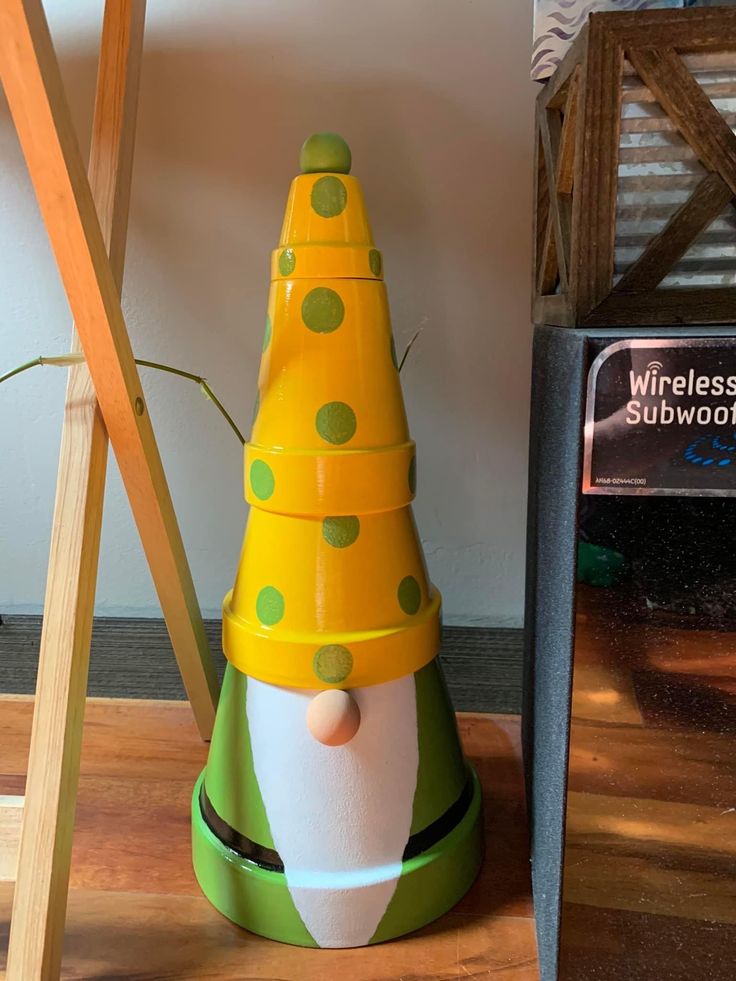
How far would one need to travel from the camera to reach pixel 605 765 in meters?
0.47

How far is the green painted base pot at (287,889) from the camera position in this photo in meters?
0.60

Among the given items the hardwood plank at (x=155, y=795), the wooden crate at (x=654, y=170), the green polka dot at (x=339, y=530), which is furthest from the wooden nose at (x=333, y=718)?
the wooden crate at (x=654, y=170)

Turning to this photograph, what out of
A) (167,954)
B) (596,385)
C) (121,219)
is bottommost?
(167,954)

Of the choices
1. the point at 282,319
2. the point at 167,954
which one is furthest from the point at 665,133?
the point at 167,954

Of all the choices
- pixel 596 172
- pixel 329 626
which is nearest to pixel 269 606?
pixel 329 626

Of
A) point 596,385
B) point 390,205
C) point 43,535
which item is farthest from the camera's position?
point 43,535

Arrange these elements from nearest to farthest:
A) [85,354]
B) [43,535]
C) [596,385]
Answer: [596,385]
[85,354]
[43,535]

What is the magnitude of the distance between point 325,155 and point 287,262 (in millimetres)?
89

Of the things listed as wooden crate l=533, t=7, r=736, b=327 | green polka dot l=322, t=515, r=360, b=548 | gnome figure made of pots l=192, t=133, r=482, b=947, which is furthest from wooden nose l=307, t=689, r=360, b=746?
wooden crate l=533, t=7, r=736, b=327

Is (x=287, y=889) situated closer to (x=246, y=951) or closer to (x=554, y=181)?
(x=246, y=951)

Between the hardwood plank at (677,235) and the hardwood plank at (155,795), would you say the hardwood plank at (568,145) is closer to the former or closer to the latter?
the hardwood plank at (677,235)

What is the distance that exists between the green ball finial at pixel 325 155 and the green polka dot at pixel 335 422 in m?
0.19

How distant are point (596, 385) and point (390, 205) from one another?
0.48 meters

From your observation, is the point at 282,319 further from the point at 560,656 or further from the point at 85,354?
the point at 560,656
